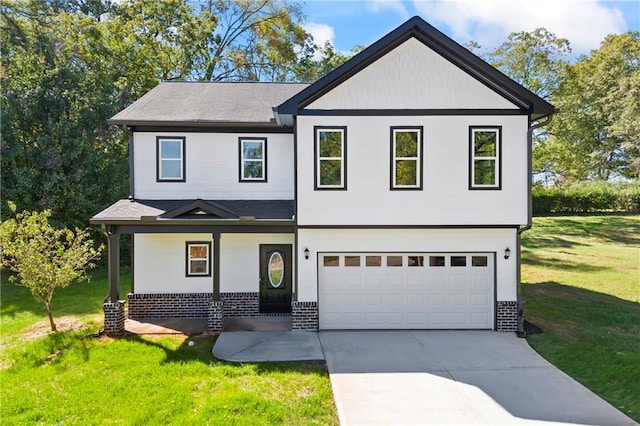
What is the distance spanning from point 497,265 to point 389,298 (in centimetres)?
293

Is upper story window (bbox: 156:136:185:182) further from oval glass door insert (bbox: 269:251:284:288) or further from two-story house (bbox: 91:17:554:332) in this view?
oval glass door insert (bbox: 269:251:284:288)

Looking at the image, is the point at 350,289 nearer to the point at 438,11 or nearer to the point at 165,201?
the point at 165,201

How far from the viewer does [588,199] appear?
3161 centimetres

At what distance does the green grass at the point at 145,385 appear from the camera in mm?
6094

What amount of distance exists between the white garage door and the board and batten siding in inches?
116

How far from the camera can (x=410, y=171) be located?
1038 centimetres

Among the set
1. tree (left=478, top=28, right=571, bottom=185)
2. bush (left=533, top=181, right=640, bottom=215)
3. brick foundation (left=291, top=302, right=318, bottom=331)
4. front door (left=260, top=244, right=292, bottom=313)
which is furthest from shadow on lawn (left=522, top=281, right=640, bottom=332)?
bush (left=533, top=181, right=640, bottom=215)

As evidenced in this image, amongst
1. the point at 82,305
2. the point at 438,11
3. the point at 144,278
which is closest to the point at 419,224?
the point at 144,278

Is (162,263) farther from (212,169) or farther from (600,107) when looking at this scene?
(600,107)

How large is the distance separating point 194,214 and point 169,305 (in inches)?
125

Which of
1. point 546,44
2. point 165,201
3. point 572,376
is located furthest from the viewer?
point 546,44

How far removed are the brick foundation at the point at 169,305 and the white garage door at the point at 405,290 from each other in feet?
11.8

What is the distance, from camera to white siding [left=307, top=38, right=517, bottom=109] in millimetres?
10312

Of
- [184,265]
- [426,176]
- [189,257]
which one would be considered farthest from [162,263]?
[426,176]
